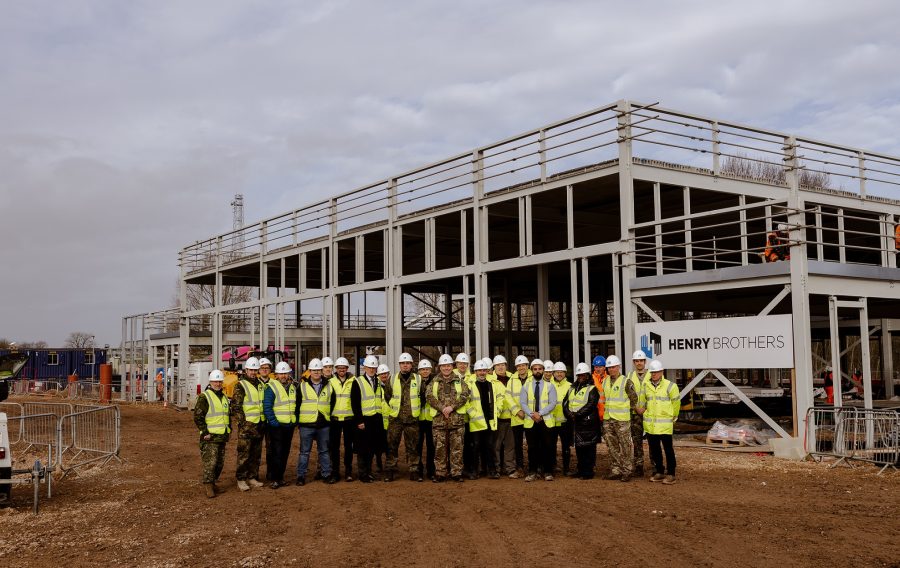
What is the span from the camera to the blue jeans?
39.0 feet

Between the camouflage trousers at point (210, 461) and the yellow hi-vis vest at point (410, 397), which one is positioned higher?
the yellow hi-vis vest at point (410, 397)

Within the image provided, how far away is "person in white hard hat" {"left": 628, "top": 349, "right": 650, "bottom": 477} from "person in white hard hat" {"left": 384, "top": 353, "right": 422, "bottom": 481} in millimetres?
3200

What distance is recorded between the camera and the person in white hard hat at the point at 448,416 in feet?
38.1

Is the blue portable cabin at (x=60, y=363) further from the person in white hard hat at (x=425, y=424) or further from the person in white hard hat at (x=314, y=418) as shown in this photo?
the person in white hard hat at (x=425, y=424)

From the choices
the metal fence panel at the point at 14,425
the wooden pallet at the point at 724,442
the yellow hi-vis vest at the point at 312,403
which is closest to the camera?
the yellow hi-vis vest at the point at 312,403

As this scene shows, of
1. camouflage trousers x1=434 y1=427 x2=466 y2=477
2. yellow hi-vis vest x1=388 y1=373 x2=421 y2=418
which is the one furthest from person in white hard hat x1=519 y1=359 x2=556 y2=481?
yellow hi-vis vest x1=388 y1=373 x2=421 y2=418

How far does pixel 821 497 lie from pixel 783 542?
2681 mm

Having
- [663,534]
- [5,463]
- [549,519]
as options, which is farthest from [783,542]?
[5,463]

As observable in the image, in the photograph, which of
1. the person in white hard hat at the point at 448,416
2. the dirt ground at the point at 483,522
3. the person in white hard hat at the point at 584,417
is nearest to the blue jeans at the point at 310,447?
the dirt ground at the point at 483,522

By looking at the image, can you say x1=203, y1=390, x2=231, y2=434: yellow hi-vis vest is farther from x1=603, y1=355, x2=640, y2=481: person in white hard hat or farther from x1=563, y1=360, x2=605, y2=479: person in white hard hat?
x1=603, y1=355, x2=640, y2=481: person in white hard hat

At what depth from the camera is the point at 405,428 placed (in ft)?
40.2

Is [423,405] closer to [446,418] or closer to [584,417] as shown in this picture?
[446,418]

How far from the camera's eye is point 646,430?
11.5 meters

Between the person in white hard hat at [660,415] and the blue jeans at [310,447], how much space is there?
4717 millimetres
